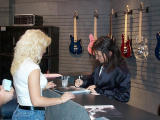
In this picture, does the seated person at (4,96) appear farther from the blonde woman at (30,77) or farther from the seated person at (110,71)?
the seated person at (110,71)

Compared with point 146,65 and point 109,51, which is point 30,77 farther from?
point 146,65

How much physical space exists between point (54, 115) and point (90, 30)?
406 cm

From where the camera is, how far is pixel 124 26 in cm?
600

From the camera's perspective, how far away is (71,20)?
713cm

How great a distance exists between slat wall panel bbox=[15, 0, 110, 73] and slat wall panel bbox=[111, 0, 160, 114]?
0.94 metres

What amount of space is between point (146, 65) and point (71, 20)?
8.49ft

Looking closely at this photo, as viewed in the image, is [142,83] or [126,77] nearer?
[126,77]

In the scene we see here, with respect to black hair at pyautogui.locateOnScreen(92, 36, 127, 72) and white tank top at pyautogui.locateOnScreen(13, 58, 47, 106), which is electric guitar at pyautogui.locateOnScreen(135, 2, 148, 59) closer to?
black hair at pyautogui.locateOnScreen(92, 36, 127, 72)

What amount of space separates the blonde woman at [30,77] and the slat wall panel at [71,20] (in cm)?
443

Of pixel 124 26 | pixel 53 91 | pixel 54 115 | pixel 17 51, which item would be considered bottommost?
pixel 54 115

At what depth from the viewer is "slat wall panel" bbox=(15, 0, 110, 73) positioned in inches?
274

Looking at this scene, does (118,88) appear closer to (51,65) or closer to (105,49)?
(105,49)

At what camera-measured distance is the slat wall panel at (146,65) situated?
5.04m

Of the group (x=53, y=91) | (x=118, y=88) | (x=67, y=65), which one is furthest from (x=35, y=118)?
(x=67, y=65)
